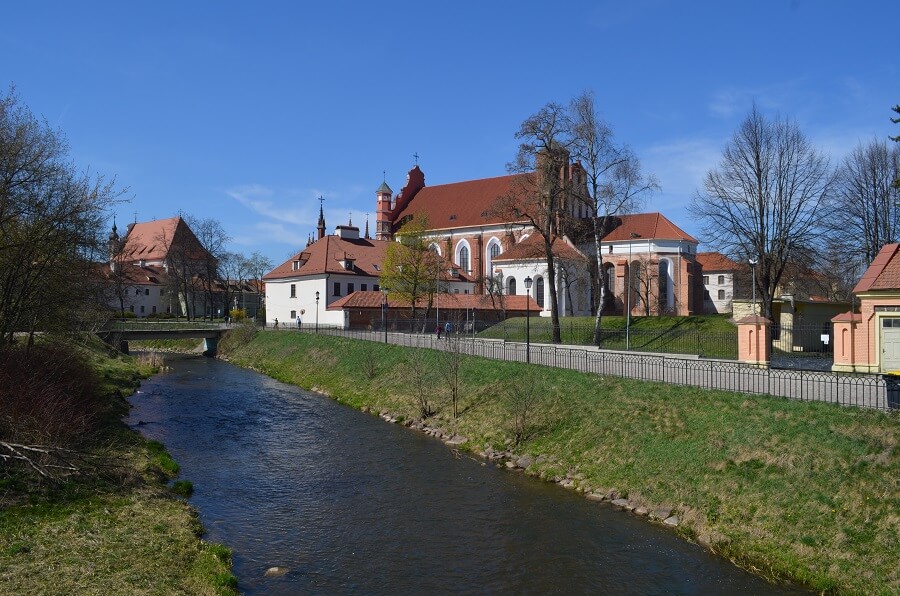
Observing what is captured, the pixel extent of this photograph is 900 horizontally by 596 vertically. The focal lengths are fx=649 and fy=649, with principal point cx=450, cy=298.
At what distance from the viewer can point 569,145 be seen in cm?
3759

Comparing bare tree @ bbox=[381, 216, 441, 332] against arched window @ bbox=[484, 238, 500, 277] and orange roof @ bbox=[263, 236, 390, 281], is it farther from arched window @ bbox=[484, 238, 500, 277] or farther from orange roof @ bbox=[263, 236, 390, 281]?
arched window @ bbox=[484, 238, 500, 277]

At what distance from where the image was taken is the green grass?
31.3 metres

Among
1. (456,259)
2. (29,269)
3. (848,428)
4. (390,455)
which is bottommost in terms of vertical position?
(390,455)

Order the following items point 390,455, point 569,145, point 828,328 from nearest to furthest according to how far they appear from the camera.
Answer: point 390,455 → point 828,328 → point 569,145

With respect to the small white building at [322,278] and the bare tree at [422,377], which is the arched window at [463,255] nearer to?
the small white building at [322,278]

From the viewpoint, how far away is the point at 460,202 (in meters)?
72.5

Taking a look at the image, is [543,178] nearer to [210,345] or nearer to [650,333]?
[650,333]

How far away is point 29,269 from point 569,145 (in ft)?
92.6

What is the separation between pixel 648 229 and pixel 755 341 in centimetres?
3632

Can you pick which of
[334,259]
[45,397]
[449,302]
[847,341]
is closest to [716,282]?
[449,302]

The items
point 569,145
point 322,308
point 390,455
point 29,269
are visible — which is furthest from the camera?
point 322,308

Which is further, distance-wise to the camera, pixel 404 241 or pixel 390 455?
pixel 404 241

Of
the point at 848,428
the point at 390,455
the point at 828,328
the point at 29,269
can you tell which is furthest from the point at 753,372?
the point at 29,269

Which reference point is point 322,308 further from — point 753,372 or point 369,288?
Result: point 753,372
